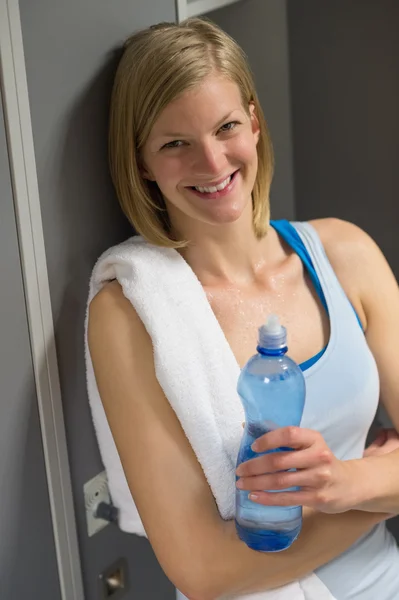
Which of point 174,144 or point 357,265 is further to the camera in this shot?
point 357,265

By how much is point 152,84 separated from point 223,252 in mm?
339

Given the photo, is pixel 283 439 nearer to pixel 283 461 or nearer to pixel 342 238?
pixel 283 461

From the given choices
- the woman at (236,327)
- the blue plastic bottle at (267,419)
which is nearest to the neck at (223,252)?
the woman at (236,327)

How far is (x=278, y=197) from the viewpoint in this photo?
1.72m

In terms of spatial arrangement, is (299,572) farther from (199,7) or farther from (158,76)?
(199,7)

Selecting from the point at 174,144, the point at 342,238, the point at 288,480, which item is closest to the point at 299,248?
the point at 342,238

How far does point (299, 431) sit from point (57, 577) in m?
0.58

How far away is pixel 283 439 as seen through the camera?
84 cm

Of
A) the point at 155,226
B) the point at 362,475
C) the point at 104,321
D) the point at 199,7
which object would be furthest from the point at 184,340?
the point at 199,7

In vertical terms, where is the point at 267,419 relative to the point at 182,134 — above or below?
below

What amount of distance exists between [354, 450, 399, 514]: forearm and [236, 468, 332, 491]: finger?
11cm

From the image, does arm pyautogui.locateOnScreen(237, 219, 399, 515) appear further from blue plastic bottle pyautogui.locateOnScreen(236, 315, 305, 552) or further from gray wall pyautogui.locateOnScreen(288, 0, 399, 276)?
gray wall pyautogui.locateOnScreen(288, 0, 399, 276)

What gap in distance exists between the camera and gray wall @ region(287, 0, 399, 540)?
58.4 inches

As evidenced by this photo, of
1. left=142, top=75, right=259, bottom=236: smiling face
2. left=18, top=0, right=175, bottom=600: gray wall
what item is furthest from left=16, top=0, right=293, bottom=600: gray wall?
left=142, top=75, right=259, bottom=236: smiling face
